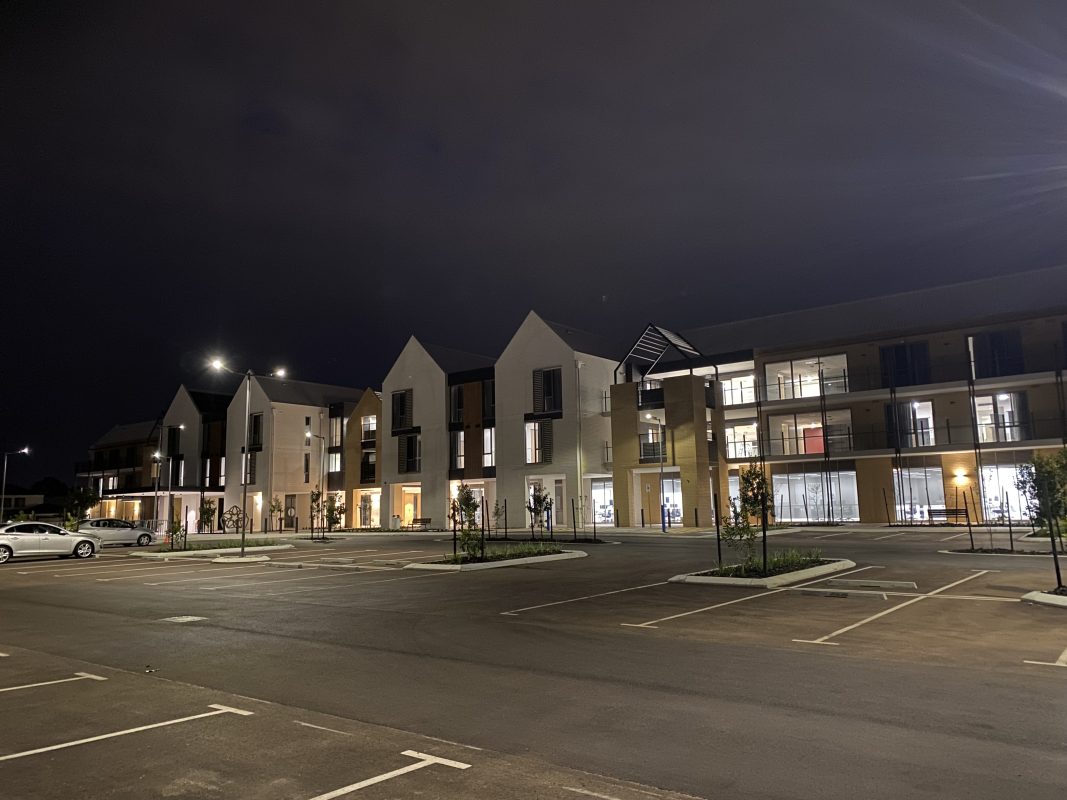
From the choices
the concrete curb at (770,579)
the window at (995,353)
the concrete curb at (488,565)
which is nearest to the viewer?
the concrete curb at (770,579)

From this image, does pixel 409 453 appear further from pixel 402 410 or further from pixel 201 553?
pixel 201 553

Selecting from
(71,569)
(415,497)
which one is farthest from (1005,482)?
(71,569)

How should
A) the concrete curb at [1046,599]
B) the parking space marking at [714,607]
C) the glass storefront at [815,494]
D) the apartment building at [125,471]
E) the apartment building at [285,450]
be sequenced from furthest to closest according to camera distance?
1. the apartment building at [125,471]
2. the apartment building at [285,450]
3. the glass storefront at [815,494]
4. the concrete curb at [1046,599]
5. the parking space marking at [714,607]

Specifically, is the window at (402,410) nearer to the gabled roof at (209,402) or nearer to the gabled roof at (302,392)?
the gabled roof at (302,392)

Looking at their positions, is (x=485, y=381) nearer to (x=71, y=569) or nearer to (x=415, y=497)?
(x=415, y=497)

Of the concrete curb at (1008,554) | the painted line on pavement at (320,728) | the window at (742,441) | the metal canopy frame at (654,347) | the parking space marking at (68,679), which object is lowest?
the concrete curb at (1008,554)

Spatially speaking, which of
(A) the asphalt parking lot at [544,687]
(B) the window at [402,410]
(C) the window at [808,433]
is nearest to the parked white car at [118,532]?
(B) the window at [402,410]

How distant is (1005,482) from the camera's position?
3994 cm

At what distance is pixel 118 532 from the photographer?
130 feet

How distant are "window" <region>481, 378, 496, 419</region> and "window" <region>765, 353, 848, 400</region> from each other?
58.7 feet

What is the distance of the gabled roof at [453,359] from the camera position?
54.8m

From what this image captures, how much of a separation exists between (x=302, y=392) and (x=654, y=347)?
30.7m

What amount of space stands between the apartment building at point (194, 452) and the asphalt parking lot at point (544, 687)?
50489 millimetres

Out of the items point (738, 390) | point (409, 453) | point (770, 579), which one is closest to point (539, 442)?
point (409, 453)
